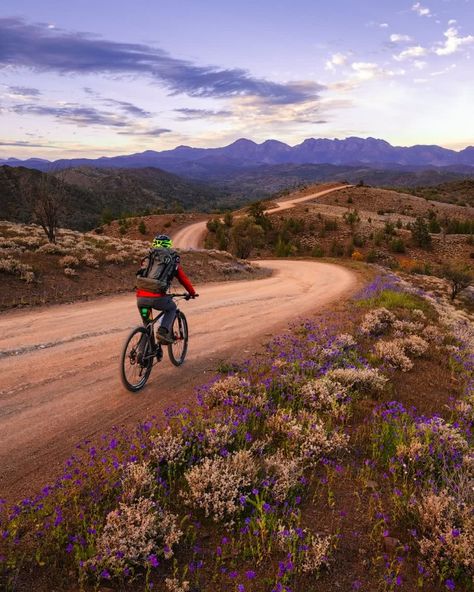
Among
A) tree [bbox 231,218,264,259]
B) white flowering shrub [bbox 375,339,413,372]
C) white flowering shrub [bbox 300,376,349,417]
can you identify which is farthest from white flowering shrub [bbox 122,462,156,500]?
tree [bbox 231,218,264,259]

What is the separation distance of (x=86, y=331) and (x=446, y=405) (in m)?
8.71

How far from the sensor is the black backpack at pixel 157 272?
7188mm

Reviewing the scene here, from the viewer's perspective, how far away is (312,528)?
408 cm

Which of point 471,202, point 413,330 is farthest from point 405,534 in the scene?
point 471,202

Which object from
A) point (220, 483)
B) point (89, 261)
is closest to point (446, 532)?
point (220, 483)

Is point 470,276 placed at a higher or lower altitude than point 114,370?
lower

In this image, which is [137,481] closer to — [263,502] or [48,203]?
[263,502]

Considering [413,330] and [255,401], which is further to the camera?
[413,330]

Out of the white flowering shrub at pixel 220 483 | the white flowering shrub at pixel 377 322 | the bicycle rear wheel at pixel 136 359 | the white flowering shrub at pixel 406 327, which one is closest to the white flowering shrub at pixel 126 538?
the white flowering shrub at pixel 220 483

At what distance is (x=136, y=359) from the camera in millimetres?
7219

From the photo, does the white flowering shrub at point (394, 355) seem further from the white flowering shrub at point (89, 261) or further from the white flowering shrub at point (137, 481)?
the white flowering shrub at point (89, 261)

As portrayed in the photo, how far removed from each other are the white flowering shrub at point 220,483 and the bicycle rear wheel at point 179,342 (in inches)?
153

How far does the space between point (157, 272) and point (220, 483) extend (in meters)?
4.00

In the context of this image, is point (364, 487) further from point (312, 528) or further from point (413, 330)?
point (413, 330)
